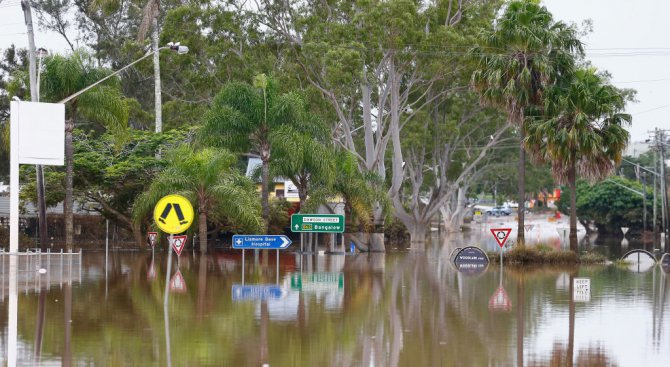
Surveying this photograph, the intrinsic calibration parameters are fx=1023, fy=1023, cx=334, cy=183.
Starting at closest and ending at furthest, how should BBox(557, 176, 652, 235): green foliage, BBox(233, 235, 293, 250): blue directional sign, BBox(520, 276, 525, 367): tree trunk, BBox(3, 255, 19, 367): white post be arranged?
BBox(3, 255, 19, 367): white post → BBox(520, 276, 525, 367): tree trunk → BBox(233, 235, 293, 250): blue directional sign → BBox(557, 176, 652, 235): green foliage

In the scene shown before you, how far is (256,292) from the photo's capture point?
75.3ft

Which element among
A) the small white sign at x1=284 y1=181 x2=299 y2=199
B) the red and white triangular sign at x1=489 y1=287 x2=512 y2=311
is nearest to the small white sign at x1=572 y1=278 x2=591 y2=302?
the red and white triangular sign at x1=489 y1=287 x2=512 y2=311

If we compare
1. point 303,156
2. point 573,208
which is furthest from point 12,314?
point 573,208

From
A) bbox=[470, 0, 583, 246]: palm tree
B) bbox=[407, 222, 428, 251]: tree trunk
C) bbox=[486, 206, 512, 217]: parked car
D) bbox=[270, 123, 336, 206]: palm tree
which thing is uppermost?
bbox=[470, 0, 583, 246]: palm tree

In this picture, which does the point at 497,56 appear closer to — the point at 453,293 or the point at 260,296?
the point at 453,293

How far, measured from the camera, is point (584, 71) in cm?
3641

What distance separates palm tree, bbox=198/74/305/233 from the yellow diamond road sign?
21563 mm

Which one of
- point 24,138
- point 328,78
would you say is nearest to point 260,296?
point 24,138

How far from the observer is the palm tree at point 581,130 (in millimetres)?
35156

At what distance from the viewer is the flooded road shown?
1355 centimetres

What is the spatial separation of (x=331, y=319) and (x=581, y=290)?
7.04m

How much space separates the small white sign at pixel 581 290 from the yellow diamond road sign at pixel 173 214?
9.24 metres

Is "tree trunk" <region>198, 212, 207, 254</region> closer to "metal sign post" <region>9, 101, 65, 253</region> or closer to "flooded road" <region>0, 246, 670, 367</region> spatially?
"flooded road" <region>0, 246, 670, 367</region>

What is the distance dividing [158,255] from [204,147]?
464 cm
